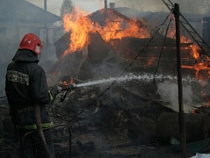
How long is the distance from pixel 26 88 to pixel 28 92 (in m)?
0.07

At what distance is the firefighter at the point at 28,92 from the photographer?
14.0 feet

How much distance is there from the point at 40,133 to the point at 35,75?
86 cm

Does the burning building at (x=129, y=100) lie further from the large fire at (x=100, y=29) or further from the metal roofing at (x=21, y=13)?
the metal roofing at (x=21, y=13)

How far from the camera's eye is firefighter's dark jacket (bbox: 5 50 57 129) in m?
4.25

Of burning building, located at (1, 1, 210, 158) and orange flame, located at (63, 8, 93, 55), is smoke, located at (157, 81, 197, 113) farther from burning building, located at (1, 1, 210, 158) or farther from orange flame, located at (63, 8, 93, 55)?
orange flame, located at (63, 8, 93, 55)

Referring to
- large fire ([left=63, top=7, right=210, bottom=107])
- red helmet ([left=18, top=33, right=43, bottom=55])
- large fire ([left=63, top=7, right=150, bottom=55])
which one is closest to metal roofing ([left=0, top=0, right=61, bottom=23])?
large fire ([left=63, top=7, right=210, bottom=107])

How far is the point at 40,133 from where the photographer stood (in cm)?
431

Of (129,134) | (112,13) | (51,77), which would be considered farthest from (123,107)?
(112,13)

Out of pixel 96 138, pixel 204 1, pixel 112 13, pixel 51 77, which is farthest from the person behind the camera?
pixel 204 1

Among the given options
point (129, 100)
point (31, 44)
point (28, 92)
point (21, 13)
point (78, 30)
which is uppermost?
point (21, 13)

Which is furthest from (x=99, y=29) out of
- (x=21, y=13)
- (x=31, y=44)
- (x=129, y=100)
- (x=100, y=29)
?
(x=31, y=44)

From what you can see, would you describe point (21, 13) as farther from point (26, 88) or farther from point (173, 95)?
point (26, 88)

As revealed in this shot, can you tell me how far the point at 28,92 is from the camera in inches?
170

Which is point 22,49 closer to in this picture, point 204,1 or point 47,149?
point 47,149
